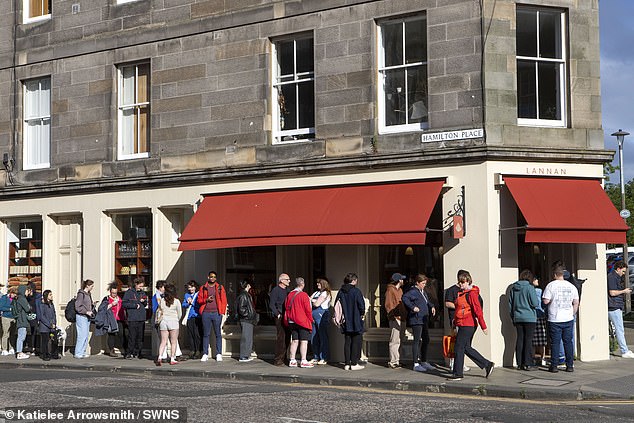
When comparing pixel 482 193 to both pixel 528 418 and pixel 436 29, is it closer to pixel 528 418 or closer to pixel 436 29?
pixel 436 29

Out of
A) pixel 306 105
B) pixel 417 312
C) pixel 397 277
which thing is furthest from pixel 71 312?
pixel 417 312

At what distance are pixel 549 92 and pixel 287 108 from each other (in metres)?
5.55

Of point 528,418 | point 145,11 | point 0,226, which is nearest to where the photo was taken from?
point 528,418

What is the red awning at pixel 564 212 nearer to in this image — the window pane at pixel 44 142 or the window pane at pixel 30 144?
the window pane at pixel 44 142

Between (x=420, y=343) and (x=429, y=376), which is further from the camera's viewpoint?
(x=420, y=343)

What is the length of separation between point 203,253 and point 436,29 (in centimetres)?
726

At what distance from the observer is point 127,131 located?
23.2m

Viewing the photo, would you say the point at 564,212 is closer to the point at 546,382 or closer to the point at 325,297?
the point at 546,382

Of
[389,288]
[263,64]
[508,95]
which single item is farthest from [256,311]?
[508,95]

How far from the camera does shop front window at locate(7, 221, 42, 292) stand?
80.6 ft

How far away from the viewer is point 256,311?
68.9ft

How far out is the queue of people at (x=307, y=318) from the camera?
17266mm

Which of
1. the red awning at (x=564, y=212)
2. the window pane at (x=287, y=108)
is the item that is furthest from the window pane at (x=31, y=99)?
the red awning at (x=564, y=212)

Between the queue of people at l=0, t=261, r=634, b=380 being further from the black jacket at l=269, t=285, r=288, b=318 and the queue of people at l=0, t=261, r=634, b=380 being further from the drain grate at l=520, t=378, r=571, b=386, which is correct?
the drain grate at l=520, t=378, r=571, b=386
